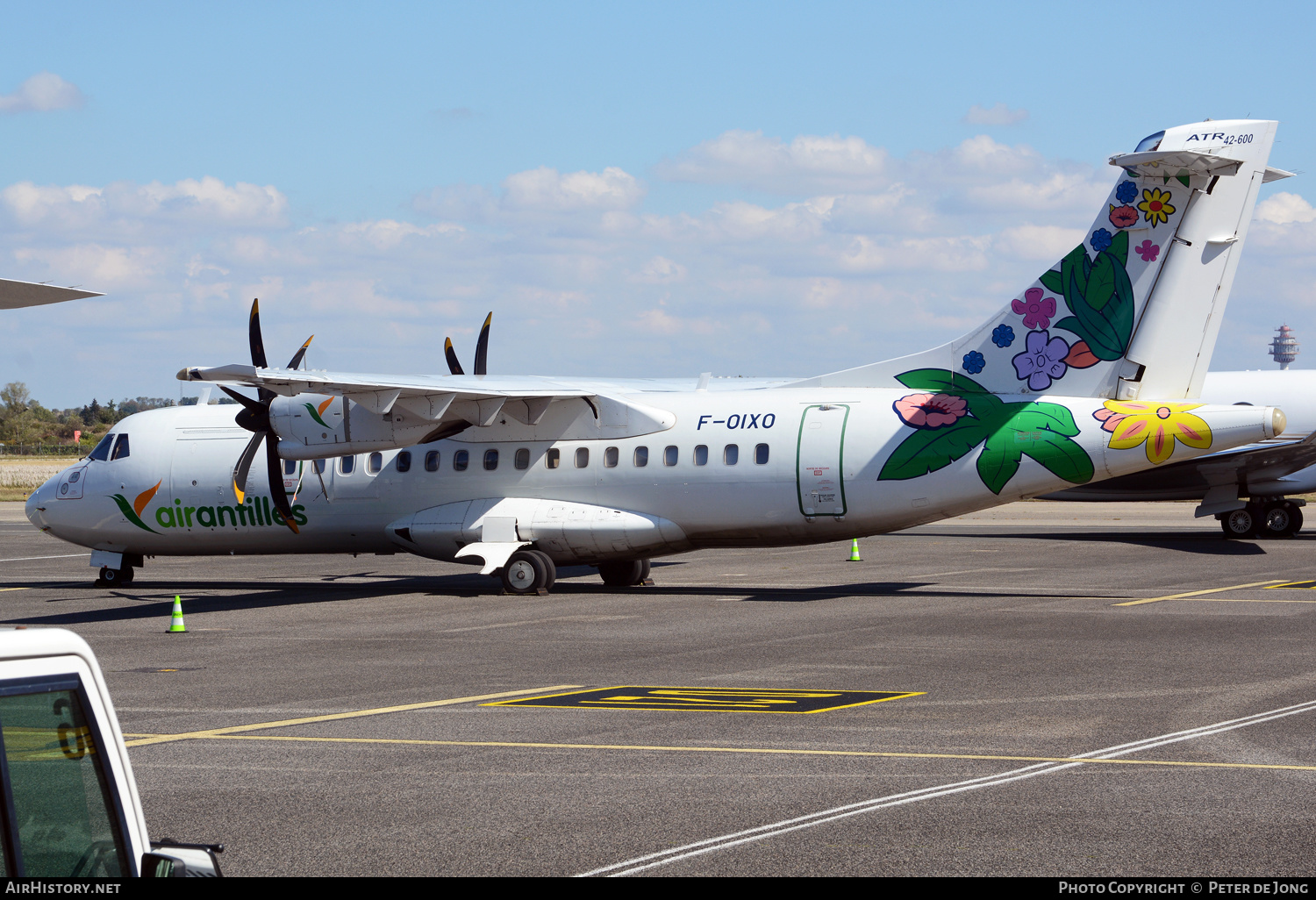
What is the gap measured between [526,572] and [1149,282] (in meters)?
12.4

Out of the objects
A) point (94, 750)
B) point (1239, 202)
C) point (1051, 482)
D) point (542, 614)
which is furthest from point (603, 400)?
point (94, 750)

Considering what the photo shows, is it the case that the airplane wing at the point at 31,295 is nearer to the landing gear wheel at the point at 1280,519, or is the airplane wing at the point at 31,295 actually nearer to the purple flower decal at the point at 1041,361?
the purple flower decal at the point at 1041,361

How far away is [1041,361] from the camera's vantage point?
22.8 m

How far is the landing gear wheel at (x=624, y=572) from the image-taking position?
89.5 feet

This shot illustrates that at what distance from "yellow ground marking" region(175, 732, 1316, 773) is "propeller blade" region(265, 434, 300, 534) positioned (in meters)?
14.7

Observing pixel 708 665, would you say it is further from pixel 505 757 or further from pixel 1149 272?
pixel 1149 272

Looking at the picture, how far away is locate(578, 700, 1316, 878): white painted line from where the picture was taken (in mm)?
7688

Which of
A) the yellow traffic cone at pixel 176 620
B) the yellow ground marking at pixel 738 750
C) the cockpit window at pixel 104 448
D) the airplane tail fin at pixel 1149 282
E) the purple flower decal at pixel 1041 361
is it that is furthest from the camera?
the cockpit window at pixel 104 448

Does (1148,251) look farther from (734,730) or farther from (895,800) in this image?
(895,800)

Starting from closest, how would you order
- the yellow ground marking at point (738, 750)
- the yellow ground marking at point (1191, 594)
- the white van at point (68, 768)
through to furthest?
the white van at point (68, 768), the yellow ground marking at point (738, 750), the yellow ground marking at point (1191, 594)

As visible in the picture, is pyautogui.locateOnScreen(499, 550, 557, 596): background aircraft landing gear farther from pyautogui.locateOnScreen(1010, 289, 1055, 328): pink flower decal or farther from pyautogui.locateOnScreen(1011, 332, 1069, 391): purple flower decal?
pyautogui.locateOnScreen(1010, 289, 1055, 328): pink flower decal

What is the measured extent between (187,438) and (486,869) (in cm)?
2257

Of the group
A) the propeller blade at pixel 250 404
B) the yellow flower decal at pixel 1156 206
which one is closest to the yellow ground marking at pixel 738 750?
the yellow flower decal at pixel 1156 206

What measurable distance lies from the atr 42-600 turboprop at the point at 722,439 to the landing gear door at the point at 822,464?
0.12 feet
